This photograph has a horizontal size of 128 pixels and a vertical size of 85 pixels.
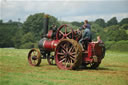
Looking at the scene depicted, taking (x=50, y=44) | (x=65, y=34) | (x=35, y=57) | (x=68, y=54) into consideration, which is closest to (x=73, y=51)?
(x=68, y=54)

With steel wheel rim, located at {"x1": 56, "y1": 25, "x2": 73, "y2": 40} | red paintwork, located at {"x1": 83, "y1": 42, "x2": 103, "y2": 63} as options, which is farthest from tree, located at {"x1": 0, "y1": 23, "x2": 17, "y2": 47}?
red paintwork, located at {"x1": 83, "y1": 42, "x2": 103, "y2": 63}

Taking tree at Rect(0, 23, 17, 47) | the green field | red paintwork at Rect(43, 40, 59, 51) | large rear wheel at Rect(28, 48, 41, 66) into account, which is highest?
tree at Rect(0, 23, 17, 47)

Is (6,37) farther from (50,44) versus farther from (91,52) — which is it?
(91,52)

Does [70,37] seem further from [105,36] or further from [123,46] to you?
[105,36]

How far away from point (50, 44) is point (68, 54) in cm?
213

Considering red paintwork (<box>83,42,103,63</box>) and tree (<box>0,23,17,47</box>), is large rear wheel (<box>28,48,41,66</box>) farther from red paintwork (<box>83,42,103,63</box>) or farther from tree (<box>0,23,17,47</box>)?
tree (<box>0,23,17,47</box>)

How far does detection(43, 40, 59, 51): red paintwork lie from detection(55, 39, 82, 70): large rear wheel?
959mm

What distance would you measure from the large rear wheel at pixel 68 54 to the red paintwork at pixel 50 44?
0.96 meters

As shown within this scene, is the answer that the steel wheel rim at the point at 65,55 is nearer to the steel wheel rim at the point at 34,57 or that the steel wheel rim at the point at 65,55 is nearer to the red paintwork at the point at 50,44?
the red paintwork at the point at 50,44

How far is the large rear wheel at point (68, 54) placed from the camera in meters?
11.4

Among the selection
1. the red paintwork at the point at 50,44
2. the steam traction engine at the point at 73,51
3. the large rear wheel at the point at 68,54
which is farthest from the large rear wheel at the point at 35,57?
the large rear wheel at the point at 68,54

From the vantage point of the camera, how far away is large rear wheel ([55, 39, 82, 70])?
11.4m

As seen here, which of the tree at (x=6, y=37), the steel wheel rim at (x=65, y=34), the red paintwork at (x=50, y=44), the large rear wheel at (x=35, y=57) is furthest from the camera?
the tree at (x=6, y=37)

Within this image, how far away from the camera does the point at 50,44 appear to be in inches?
542
